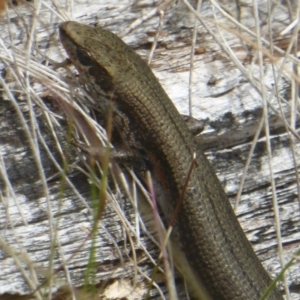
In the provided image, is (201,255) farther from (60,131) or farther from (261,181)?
(60,131)

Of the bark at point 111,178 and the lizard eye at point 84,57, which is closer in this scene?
the bark at point 111,178

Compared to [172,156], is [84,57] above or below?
above

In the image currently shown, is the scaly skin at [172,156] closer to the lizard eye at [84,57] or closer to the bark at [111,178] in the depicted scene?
the lizard eye at [84,57]

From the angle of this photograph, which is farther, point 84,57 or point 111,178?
point 84,57

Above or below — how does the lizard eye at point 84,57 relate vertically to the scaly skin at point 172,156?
above

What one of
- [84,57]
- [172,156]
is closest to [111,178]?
[172,156]

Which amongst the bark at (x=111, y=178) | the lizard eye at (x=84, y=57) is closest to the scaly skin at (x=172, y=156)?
the lizard eye at (x=84, y=57)

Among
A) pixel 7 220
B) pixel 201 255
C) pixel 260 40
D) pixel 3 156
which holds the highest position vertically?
pixel 260 40

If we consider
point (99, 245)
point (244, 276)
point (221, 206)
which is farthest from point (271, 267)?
point (99, 245)

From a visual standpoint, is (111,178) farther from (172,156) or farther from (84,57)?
(84,57)
